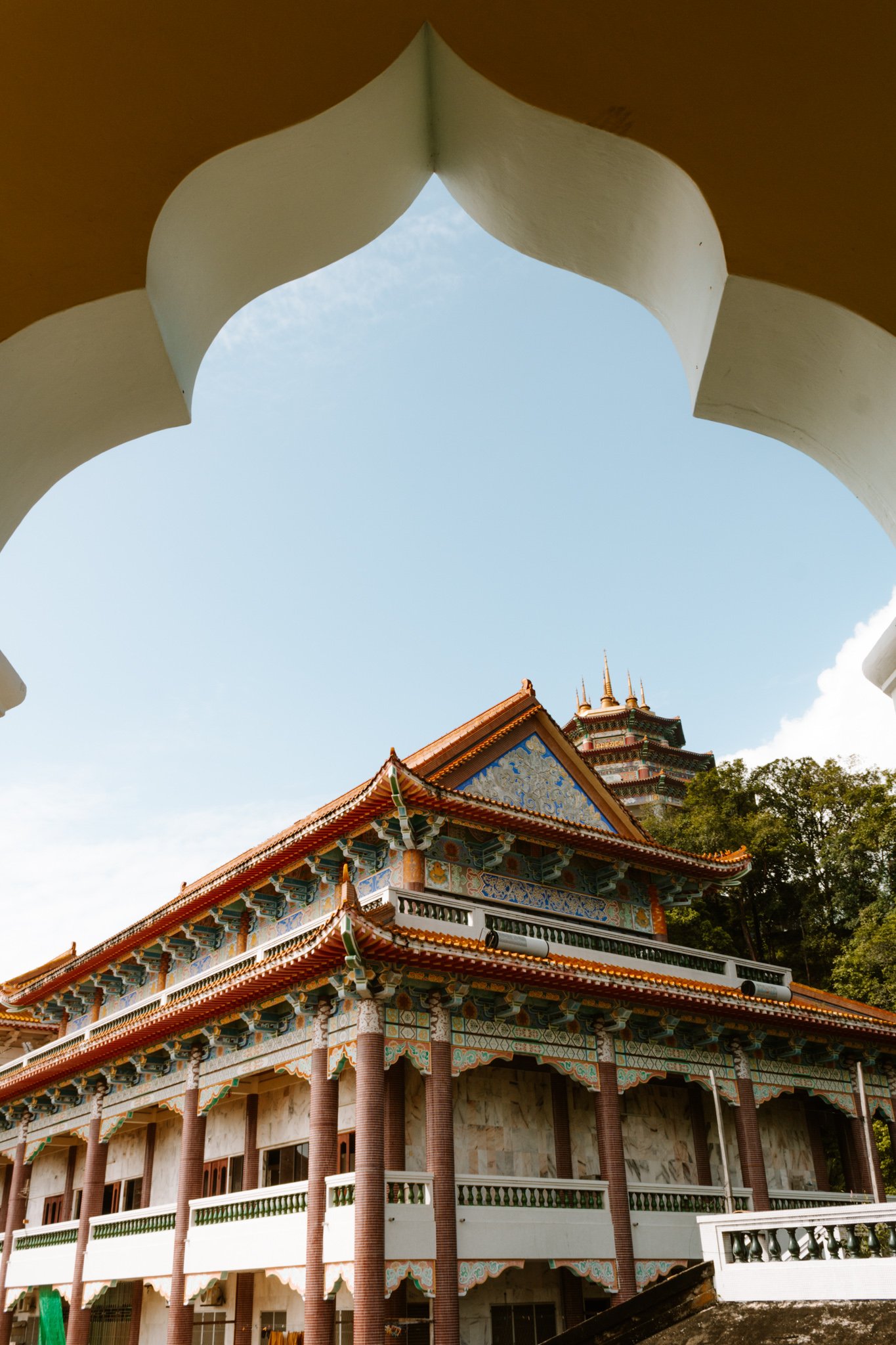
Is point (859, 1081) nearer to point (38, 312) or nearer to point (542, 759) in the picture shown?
point (542, 759)

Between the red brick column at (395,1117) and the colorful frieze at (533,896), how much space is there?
10.1ft

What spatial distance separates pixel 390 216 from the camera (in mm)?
3133

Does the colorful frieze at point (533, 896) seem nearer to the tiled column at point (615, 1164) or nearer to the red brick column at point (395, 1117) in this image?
the tiled column at point (615, 1164)

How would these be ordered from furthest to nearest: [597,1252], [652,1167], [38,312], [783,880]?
[783,880]
[652,1167]
[597,1252]
[38,312]

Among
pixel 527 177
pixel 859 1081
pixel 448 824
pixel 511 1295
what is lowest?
pixel 511 1295

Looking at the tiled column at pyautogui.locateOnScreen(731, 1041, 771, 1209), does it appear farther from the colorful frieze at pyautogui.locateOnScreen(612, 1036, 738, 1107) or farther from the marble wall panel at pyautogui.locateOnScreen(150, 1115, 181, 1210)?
the marble wall panel at pyautogui.locateOnScreen(150, 1115, 181, 1210)

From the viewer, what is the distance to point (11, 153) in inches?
99.7

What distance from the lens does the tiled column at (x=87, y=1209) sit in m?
18.7

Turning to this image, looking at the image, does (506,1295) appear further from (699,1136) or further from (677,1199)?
(699,1136)

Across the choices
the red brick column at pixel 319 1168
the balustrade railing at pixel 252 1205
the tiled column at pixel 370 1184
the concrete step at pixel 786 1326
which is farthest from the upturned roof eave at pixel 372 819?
the concrete step at pixel 786 1326

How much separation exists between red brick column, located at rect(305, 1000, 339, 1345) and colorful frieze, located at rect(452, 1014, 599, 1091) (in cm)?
176

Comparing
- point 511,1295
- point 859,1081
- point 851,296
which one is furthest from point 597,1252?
point 851,296

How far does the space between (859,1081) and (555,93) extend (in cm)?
1968

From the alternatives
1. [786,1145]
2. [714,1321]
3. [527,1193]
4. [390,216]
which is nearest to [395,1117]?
[527,1193]
